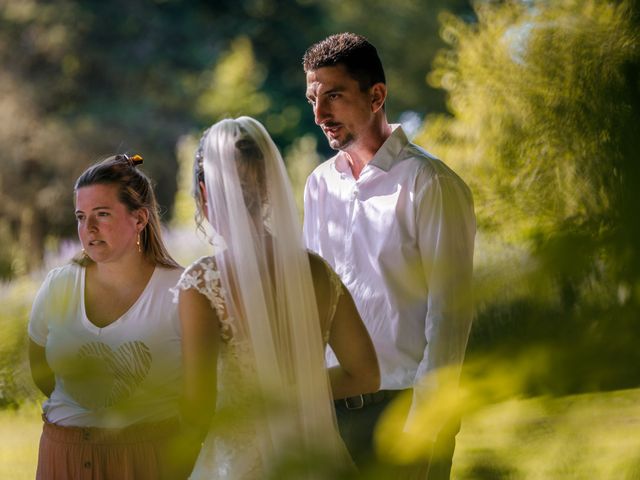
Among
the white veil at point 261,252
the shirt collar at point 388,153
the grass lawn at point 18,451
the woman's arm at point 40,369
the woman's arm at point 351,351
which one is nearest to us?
the woman's arm at point 40,369

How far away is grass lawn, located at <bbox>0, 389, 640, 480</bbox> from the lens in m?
0.67

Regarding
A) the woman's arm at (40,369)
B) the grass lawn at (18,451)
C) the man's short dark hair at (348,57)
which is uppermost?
the man's short dark hair at (348,57)

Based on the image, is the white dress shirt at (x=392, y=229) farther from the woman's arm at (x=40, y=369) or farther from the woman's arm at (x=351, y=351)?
the woman's arm at (x=40, y=369)

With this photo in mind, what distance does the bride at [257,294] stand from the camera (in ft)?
6.35

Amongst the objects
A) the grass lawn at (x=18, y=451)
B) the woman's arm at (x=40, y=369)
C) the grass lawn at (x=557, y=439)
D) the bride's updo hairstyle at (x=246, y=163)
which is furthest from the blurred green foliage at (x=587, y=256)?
the grass lawn at (x=18, y=451)

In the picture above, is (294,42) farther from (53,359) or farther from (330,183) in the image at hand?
(53,359)

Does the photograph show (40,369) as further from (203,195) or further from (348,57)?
(348,57)

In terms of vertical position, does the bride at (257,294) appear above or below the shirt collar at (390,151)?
below

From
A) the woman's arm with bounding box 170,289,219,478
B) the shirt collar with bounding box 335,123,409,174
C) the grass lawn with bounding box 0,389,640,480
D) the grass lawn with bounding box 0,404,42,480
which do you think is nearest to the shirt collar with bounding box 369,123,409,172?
the shirt collar with bounding box 335,123,409,174

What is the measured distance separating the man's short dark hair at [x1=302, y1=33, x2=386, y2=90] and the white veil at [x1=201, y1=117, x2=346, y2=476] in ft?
2.02

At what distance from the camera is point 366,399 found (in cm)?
245

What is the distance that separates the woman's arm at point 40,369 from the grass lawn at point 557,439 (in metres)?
0.35

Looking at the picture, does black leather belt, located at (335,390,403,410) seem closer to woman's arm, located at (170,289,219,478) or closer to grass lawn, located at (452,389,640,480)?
woman's arm, located at (170,289,219,478)

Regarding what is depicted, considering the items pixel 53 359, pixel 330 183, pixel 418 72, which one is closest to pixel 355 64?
pixel 330 183
